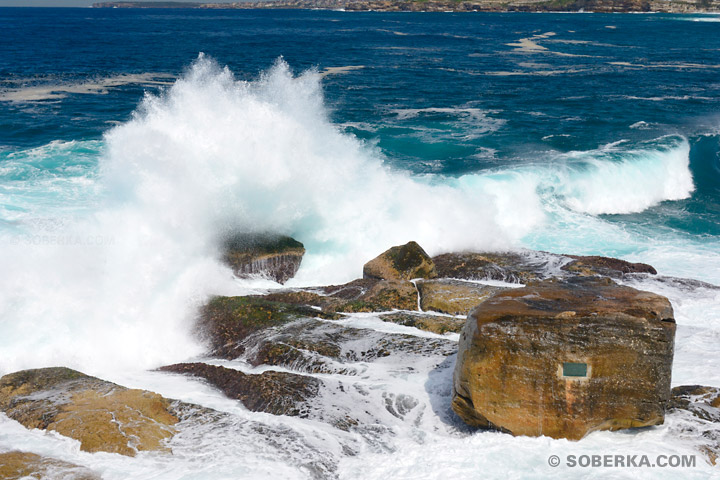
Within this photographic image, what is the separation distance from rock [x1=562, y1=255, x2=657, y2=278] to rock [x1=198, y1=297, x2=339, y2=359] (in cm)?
535

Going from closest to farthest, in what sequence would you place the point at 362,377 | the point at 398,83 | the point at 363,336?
the point at 362,377
the point at 363,336
the point at 398,83

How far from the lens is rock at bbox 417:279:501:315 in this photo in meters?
10.3

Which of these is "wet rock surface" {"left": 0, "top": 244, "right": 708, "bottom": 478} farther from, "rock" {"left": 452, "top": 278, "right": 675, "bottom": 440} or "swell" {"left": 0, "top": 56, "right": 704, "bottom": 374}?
"swell" {"left": 0, "top": 56, "right": 704, "bottom": 374}

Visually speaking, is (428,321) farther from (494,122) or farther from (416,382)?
(494,122)

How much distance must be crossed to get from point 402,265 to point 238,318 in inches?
143

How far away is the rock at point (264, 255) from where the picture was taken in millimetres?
12341

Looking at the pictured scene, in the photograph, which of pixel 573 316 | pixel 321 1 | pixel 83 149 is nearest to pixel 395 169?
pixel 83 149

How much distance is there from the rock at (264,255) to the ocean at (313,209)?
322mm

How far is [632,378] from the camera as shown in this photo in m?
6.19

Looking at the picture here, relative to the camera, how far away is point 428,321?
960 cm

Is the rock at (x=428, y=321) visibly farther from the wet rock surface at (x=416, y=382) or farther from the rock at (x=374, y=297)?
the rock at (x=374, y=297)

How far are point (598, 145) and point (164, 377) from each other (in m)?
20.7

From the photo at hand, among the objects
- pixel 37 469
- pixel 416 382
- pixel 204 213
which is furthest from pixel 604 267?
pixel 37 469

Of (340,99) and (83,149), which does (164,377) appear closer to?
(83,149)
